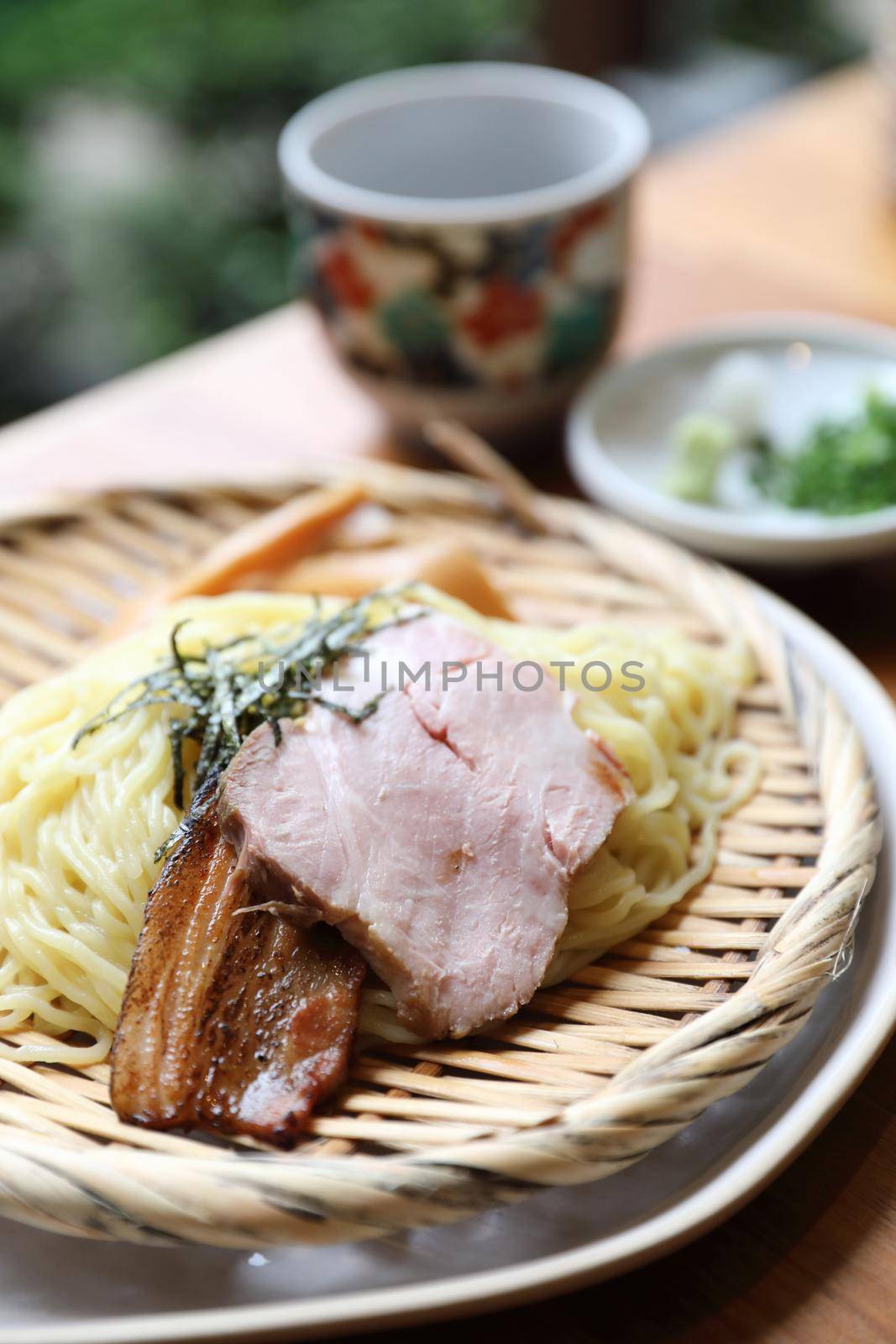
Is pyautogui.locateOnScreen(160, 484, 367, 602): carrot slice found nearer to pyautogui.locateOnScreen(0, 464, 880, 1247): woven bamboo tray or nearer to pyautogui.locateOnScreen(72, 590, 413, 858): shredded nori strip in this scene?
pyautogui.locateOnScreen(0, 464, 880, 1247): woven bamboo tray

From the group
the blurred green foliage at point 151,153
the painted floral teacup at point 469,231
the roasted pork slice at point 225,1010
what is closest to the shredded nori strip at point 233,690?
the roasted pork slice at point 225,1010

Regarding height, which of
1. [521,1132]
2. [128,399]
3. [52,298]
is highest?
[521,1132]

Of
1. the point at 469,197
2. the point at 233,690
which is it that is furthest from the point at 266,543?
the point at 469,197

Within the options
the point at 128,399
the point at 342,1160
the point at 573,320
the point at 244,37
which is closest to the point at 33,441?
the point at 128,399

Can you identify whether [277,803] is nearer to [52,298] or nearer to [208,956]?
[208,956]

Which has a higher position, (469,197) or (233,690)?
(469,197)

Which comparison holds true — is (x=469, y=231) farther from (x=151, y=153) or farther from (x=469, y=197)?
(x=151, y=153)

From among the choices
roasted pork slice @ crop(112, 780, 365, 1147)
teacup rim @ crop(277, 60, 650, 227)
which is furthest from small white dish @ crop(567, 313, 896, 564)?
roasted pork slice @ crop(112, 780, 365, 1147)
